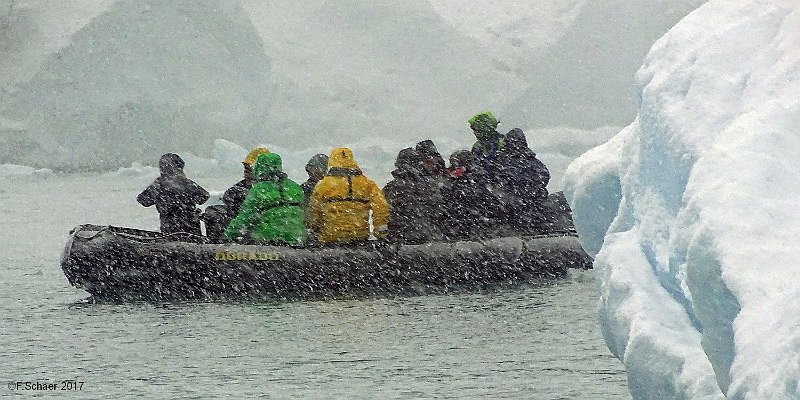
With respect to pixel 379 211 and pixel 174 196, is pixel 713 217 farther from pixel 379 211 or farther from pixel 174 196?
pixel 174 196

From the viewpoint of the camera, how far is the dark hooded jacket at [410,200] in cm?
1138

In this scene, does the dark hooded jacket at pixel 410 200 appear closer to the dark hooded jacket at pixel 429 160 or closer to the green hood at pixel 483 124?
the dark hooded jacket at pixel 429 160

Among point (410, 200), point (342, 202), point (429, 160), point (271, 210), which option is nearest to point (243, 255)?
point (271, 210)

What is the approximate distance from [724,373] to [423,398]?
143 inches

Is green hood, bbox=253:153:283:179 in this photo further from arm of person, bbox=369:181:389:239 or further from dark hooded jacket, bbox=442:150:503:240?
dark hooded jacket, bbox=442:150:503:240

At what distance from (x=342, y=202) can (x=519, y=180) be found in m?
2.22

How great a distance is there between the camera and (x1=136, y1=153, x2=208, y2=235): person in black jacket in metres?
11.2

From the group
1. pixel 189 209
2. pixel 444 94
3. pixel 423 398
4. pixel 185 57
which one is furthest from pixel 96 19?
pixel 423 398

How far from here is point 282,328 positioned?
9.79 metres

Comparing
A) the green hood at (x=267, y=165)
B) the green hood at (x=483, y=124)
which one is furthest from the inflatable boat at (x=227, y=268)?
the green hood at (x=483, y=124)

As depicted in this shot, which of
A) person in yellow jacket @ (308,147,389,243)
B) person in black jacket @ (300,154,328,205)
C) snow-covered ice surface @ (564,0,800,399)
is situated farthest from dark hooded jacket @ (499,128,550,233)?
snow-covered ice surface @ (564,0,800,399)

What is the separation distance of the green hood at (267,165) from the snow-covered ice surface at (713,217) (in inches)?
208

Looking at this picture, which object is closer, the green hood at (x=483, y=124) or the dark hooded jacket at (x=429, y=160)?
the dark hooded jacket at (x=429, y=160)

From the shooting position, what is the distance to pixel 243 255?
10914mm
